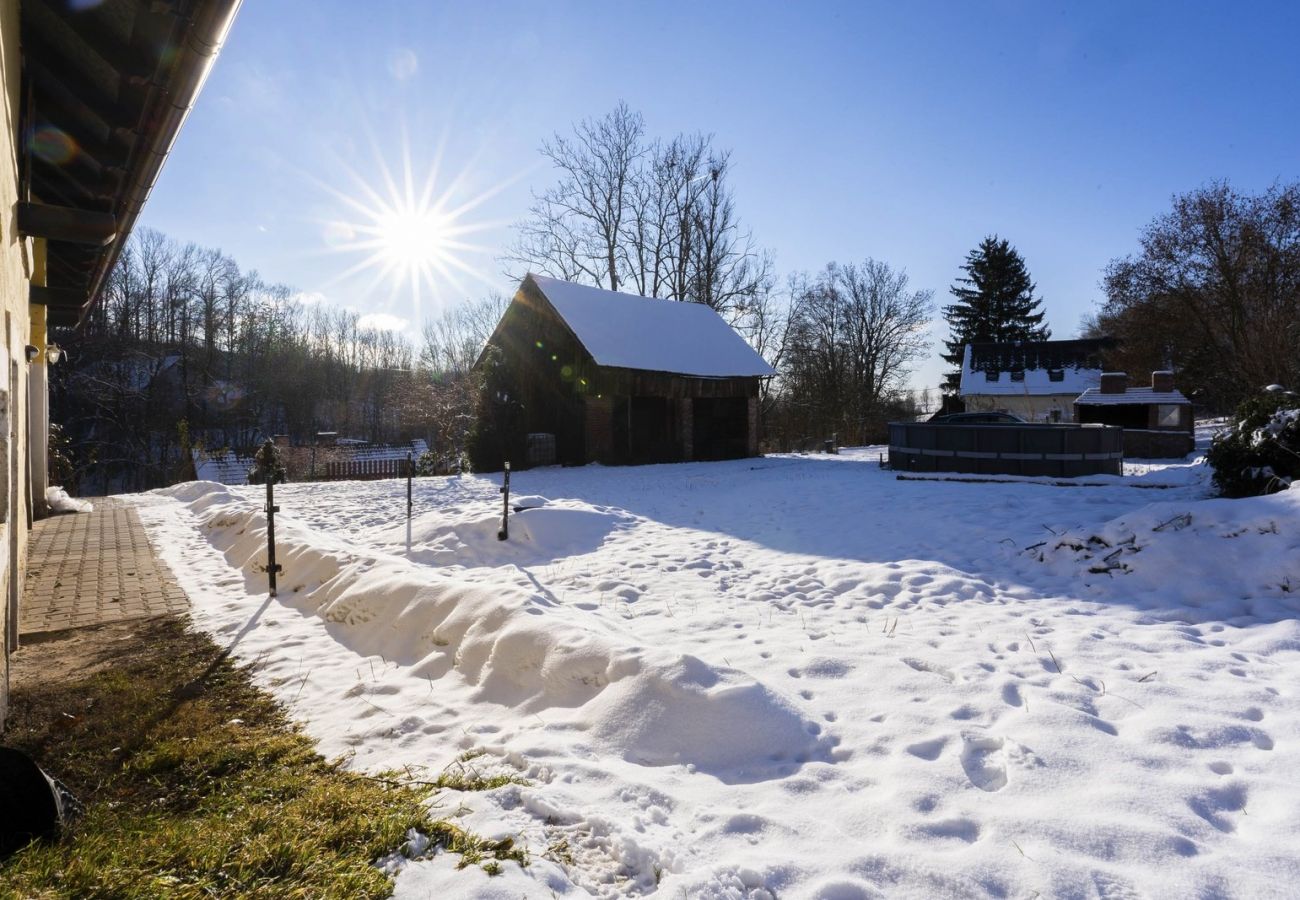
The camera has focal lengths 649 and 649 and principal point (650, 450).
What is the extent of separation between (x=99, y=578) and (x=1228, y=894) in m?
9.27

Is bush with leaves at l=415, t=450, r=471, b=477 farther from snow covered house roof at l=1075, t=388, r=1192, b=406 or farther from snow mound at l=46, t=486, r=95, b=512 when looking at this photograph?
snow covered house roof at l=1075, t=388, r=1192, b=406

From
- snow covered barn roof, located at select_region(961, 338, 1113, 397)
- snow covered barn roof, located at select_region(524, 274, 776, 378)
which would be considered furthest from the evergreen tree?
snow covered barn roof, located at select_region(524, 274, 776, 378)

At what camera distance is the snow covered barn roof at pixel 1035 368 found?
33562mm

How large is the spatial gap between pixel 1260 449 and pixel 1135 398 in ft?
63.6

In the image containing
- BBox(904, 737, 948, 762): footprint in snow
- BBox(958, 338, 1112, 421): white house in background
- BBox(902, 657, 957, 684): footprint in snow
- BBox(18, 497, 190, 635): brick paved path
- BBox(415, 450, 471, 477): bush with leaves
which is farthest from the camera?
BBox(958, 338, 1112, 421): white house in background

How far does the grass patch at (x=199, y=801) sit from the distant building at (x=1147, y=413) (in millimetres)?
25559

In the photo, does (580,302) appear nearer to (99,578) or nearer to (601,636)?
(99,578)

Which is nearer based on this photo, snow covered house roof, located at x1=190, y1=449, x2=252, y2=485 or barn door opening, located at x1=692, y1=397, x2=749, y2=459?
barn door opening, located at x1=692, y1=397, x2=749, y2=459

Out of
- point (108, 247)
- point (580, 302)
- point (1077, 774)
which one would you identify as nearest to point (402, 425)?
point (580, 302)

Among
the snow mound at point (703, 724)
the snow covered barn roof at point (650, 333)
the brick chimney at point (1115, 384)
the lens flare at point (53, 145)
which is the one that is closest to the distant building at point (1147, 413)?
the brick chimney at point (1115, 384)

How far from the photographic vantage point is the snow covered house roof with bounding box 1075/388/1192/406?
77.2ft

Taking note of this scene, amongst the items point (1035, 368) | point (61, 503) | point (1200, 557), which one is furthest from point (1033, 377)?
point (61, 503)

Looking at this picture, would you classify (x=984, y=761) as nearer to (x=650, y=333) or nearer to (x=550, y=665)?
(x=550, y=665)

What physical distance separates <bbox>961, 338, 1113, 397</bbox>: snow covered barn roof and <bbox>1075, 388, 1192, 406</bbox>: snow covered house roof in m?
8.23
